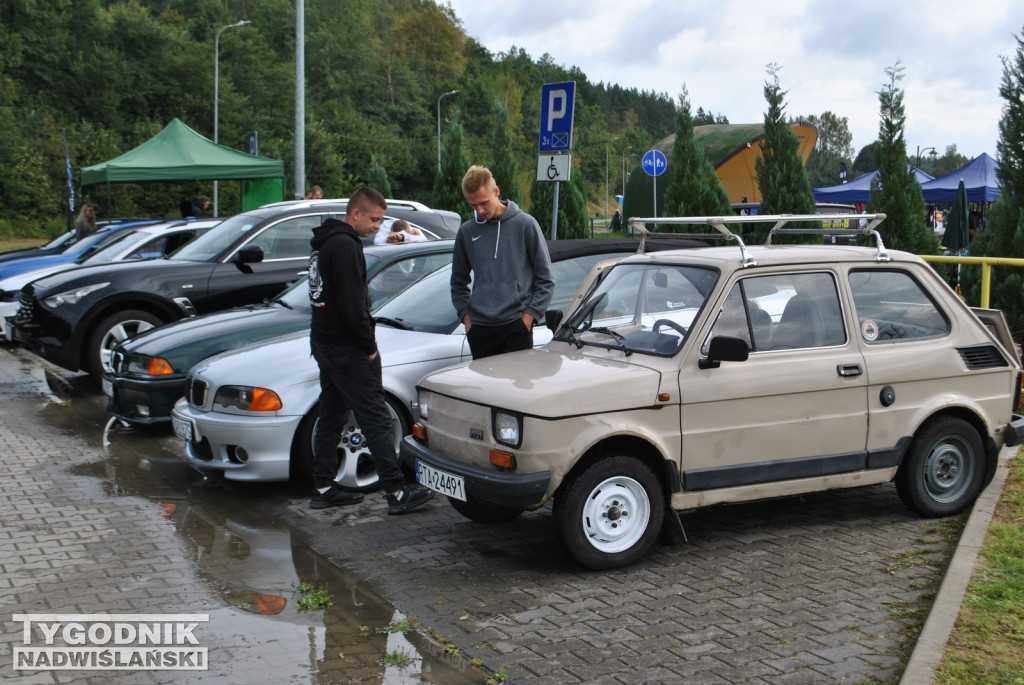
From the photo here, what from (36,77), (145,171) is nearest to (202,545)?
(145,171)

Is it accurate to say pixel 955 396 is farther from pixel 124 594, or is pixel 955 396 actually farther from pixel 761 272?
pixel 124 594

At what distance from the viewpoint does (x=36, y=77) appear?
5731 centimetres

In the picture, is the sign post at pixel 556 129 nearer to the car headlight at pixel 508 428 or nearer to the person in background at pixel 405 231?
the person in background at pixel 405 231

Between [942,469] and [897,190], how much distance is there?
304 inches

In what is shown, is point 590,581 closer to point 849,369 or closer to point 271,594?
point 271,594

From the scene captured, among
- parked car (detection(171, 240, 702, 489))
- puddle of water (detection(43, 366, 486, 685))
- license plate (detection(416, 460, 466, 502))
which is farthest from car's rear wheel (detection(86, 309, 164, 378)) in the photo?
license plate (detection(416, 460, 466, 502))

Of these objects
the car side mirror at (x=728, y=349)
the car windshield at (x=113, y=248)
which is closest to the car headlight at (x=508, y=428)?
the car side mirror at (x=728, y=349)

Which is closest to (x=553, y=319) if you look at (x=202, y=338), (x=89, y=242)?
(x=202, y=338)

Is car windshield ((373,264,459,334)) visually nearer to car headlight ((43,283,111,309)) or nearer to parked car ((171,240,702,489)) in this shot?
parked car ((171,240,702,489))

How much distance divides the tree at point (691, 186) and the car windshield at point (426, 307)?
37.3 ft

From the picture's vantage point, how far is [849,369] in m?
5.91

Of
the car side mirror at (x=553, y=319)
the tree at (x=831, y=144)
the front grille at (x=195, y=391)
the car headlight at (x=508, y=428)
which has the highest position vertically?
the tree at (x=831, y=144)

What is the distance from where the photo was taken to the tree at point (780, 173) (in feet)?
53.0

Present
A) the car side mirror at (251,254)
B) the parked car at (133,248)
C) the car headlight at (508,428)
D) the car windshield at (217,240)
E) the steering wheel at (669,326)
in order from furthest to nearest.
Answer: the parked car at (133,248), the car windshield at (217,240), the car side mirror at (251,254), the steering wheel at (669,326), the car headlight at (508,428)
